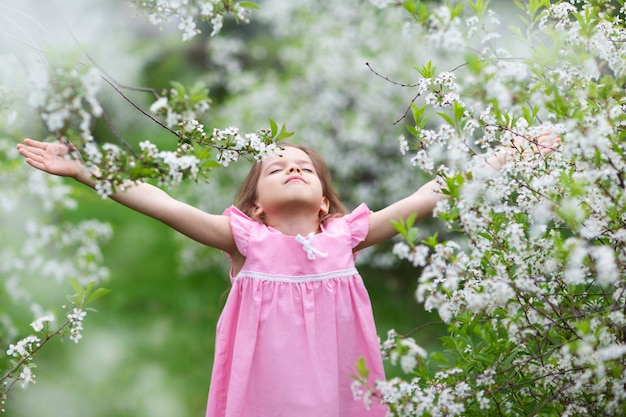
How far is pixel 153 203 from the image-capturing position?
8.28 ft

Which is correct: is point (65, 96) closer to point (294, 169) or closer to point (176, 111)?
point (176, 111)

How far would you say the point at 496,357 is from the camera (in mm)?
2469

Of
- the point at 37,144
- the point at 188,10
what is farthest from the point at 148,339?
the point at 188,10

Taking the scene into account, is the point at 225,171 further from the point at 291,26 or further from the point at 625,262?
the point at 625,262

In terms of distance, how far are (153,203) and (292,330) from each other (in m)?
0.69

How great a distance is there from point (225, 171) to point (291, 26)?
62.3 inches

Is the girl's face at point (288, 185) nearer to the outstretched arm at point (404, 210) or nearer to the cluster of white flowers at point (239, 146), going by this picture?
the outstretched arm at point (404, 210)

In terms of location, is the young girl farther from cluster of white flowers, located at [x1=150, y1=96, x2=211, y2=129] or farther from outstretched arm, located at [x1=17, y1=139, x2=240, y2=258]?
cluster of white flowers, located at [x1=150, y1=96, x2=211, y2=129]

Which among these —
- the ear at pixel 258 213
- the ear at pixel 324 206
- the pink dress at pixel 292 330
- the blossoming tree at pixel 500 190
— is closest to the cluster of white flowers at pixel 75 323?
the blossoming tree at pixel 500 190

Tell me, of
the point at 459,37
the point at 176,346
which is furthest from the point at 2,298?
the point at 459,37

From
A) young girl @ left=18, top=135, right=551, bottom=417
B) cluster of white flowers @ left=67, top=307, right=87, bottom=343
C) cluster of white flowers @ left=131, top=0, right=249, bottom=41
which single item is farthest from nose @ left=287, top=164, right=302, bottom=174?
cluster of white flowers @ left=67, top=307, right=87, bottom=343

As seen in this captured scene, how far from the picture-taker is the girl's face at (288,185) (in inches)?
106

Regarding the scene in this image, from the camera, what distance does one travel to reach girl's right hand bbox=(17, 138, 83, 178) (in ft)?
7.84

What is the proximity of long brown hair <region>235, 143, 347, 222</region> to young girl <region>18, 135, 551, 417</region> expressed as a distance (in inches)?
6.0
